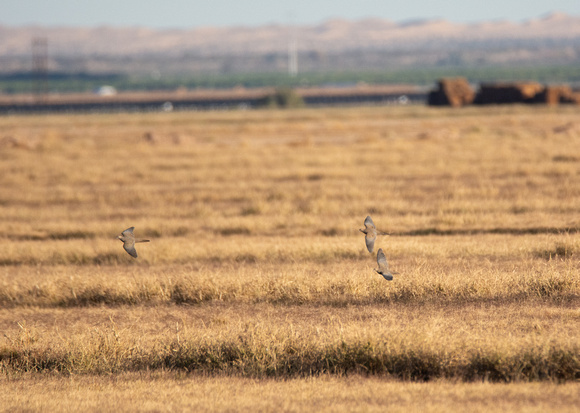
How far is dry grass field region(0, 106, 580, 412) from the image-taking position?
312 inches

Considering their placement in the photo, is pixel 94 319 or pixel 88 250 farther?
pixel 88 250

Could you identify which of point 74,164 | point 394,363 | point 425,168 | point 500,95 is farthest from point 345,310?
point 500,95

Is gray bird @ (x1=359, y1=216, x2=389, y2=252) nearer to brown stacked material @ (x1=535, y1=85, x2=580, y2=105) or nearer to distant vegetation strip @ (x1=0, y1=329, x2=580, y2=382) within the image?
distant vegetation strip @ (x1=0, y1=329, x2=580, y2=382)

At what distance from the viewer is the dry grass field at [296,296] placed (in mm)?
7926

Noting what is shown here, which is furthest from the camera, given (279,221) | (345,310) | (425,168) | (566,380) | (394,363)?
(425,168)

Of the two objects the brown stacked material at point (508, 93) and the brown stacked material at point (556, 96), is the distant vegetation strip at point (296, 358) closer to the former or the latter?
the brown stacked material at point (556, 96)

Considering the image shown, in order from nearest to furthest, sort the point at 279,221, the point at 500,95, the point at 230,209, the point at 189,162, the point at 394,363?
the point at 394,363
the point at 279,221
the point at 230,209
the point at 189,162
the point at 500,95

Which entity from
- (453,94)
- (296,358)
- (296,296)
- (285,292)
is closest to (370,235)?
(296,358)

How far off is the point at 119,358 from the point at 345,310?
3080mm

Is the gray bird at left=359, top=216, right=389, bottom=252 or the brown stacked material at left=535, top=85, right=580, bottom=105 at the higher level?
the gray bird at left=359, top=216, right=389, bottom=252

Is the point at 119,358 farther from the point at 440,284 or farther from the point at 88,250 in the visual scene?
the point at 88,250

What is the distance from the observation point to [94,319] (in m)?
10.9

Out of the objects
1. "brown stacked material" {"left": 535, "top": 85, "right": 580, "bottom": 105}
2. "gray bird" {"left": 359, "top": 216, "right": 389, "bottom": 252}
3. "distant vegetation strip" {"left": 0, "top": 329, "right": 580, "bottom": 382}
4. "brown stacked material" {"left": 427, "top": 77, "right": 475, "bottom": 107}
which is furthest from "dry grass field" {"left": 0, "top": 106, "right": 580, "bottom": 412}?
"brown stacked material" {"left": 427, "top": 77, "right": 475, "bottom": 107}

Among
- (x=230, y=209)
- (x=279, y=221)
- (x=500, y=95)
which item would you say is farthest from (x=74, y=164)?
(x=500, y=95)
